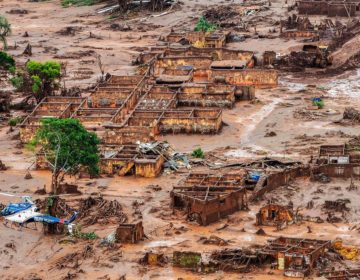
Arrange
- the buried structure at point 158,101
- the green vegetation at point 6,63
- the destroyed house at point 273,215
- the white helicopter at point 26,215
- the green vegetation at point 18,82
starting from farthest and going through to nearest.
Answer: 1. the green vegetation at point 6,63
2. the green vegetation at point 18,82
3. the buried structure at point 158,101
4. the destroyed house at point 273,215
5. the white helicopter at point 26,215

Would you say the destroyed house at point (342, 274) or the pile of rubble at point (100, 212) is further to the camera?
the pile of rubble at point (100, 212)

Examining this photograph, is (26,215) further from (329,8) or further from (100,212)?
(329,8)

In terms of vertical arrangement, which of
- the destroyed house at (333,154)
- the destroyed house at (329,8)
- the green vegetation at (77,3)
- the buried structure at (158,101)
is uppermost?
the destroyed house at (329,8)

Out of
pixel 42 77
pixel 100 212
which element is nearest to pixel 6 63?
pixel 42 77

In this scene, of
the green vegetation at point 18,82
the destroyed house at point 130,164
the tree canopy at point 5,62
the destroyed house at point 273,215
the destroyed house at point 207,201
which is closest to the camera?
the destroyed house at point 273,215

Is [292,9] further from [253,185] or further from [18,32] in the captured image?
[253,185]

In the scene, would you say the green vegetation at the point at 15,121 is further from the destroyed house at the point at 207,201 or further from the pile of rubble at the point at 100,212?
the destroyed house at the point at 207,201

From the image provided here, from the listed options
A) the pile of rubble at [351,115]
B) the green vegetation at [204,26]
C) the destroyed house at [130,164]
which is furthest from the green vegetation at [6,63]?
the green vegetation at [204,26]

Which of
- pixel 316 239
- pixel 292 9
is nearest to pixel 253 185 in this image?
pixel 316 239
